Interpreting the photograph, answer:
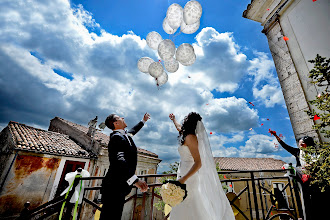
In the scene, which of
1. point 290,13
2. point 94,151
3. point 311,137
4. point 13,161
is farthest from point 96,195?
point 290,13

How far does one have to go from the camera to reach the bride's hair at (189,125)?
7.68 ft

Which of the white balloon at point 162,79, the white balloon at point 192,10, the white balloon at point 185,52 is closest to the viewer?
the white balloon at point 192,10

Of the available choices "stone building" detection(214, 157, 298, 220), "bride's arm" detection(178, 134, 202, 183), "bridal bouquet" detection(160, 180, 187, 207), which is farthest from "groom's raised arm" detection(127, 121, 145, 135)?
"stone building" detection(214, 157, 298, 220)

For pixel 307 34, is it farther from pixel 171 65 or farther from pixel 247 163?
pixel 247 163

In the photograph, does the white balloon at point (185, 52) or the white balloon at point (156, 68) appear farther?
the white balloon at point (156, 68)

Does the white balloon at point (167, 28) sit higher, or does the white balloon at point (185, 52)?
the white balloon at point (167, 28)

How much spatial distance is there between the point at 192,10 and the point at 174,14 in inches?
18.8

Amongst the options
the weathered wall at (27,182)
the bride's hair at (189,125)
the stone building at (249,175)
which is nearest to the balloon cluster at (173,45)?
the bride's hair at (189,125)

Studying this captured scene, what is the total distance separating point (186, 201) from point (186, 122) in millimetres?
1078

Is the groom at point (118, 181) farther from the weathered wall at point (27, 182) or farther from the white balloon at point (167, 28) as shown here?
the weathered wall at point (27, 182)

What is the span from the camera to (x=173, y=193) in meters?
1.88

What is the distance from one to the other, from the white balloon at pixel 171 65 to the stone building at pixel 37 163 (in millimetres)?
11543

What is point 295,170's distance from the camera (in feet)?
10.4

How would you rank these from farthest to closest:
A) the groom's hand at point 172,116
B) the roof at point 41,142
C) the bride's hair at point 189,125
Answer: the roof at point 41,142, the groom's hand at point 172,116, the bride's hair at point 189,125
